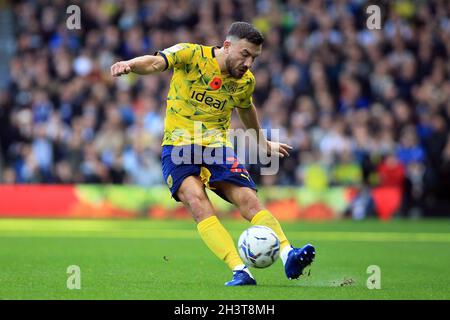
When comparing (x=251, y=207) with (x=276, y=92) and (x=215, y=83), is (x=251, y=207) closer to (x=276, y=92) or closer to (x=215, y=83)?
(x=215, y=83)

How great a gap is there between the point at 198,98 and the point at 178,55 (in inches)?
18.7

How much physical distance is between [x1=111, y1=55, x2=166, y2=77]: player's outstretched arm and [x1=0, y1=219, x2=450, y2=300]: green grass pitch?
1.84 m

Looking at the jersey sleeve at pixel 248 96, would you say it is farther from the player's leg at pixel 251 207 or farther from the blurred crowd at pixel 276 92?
the blurred crowd at pixel 276 92

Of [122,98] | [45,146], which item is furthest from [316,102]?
[45,146]

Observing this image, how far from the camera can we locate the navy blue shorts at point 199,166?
28.8 ft

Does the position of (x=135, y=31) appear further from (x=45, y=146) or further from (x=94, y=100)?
(x=45, y=146)

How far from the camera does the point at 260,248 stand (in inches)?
330

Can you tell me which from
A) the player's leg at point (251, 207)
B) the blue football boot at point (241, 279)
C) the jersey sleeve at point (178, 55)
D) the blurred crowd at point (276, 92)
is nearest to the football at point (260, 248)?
the blue football boot at point (241, 279)

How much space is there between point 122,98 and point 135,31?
2049 millimetres

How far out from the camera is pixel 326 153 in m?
21.2

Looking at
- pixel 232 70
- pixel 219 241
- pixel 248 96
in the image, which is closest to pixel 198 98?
pixel 232 70

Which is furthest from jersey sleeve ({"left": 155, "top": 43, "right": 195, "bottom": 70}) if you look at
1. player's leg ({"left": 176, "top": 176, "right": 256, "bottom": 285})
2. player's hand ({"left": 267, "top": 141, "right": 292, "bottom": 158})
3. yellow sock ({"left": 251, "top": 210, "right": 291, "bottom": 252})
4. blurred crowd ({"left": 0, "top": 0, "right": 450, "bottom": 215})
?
blurred crowd ({"left": 0, "top": 0, "right": 450, "bottom": 215})

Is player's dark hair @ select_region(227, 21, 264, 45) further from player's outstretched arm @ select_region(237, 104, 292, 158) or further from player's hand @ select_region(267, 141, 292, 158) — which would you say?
player's hand @ select_region(267, 141, 292, 158)

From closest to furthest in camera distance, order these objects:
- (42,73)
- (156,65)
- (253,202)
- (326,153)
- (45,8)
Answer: (156,65)
(253,202)
(326,153)
(42,73)
(45,8)
